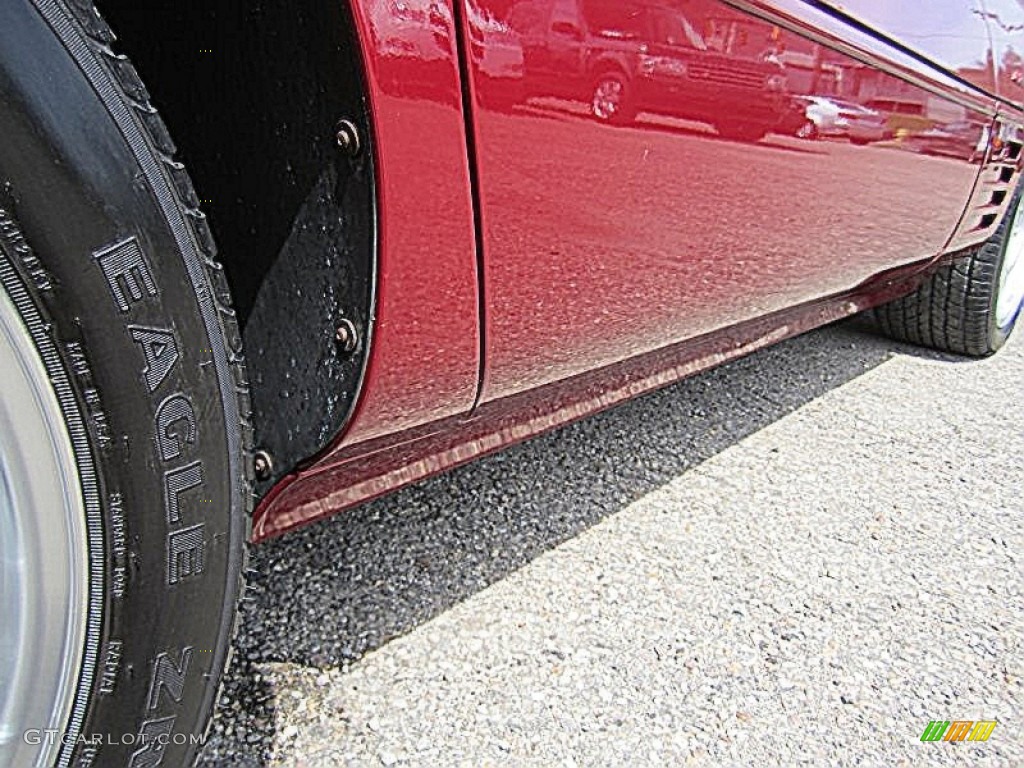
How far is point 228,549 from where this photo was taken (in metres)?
0.79

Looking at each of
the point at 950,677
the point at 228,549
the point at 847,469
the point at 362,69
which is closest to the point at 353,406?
the point at 228,549

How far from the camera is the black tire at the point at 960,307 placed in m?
2.72

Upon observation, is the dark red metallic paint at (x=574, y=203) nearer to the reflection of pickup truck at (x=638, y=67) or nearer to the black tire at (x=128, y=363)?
the reflection of pickup truck at (x=638, y=67)

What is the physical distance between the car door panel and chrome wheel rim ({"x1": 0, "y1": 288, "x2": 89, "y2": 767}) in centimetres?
44

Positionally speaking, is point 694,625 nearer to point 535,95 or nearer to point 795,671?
point 795,671

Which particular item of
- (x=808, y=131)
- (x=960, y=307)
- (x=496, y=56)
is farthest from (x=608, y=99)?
(x=960, y=307)

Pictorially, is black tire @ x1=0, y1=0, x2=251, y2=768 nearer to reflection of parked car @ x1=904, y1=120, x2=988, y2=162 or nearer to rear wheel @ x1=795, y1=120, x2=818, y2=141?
rear wheel @ x1=795, y1=120, x2=818, y2=141

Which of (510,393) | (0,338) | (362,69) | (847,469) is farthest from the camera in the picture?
(847,469)

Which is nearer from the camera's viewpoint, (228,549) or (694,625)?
(228,549)

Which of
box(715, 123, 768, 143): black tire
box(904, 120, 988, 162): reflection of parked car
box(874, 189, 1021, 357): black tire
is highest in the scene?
box(715, 123, 768, 143): black tire

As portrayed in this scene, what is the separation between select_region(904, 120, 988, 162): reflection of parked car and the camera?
68.7 inches

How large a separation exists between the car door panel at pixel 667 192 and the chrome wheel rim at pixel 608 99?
1 cm

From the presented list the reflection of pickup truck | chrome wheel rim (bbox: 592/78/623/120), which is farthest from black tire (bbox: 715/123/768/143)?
chrome wheel rim (bbox: 592/78/623/120)

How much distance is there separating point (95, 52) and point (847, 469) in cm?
182
